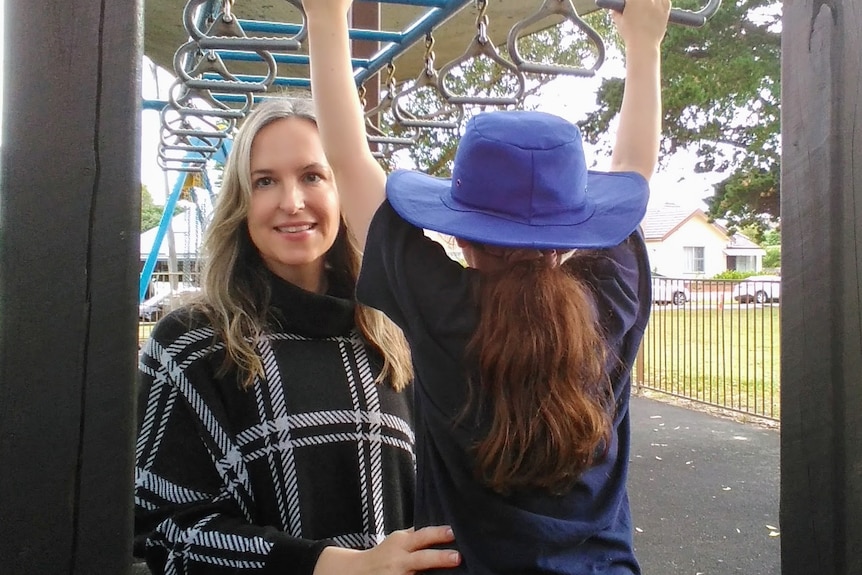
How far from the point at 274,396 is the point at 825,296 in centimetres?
72

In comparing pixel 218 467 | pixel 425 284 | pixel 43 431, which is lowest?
pixel 218 467

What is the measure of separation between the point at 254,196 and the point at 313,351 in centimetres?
26

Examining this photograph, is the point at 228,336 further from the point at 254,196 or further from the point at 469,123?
the point at 469,123

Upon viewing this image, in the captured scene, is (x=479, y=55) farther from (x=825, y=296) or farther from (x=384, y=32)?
(x=825, y=296)

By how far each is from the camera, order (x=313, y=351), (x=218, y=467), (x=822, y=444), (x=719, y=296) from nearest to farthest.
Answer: (x=822, y=444) < (x=218, y=467) < (x=313, y=351) < (x=719, y=296)

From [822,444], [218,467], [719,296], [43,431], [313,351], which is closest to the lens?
[43,431]

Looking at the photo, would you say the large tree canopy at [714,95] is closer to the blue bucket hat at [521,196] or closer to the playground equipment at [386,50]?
the playground equipment at [386,50]

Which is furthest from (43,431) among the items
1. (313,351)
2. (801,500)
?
(801,500)

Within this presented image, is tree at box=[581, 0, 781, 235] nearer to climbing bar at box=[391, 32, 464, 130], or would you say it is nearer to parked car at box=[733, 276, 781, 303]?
parked car at box=[733, 276, 781, 303]

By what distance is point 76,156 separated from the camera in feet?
2.10

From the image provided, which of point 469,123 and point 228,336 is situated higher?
point 469,123

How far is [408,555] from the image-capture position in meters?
0.83

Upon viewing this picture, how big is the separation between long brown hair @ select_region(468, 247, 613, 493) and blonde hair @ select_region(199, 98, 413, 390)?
403 millimetres

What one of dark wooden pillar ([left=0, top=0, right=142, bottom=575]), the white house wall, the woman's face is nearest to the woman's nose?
the woman's face
